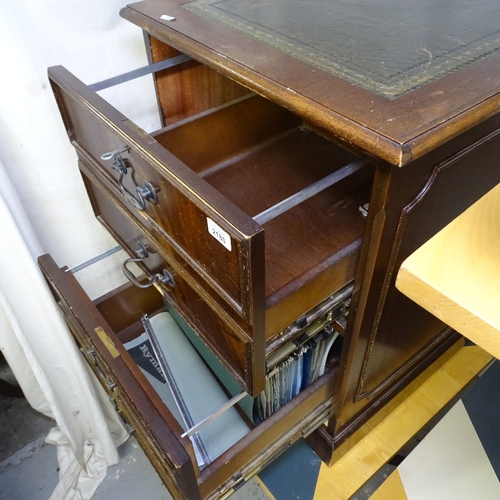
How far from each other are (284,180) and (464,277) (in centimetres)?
42

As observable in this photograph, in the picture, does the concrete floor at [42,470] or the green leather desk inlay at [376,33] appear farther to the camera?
the concrete floor at [42,470]

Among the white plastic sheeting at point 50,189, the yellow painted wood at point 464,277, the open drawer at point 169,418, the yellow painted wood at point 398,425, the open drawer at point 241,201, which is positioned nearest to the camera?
the yellow painted wood at point 464,277

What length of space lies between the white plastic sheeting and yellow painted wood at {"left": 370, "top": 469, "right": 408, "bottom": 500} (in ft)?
1.84

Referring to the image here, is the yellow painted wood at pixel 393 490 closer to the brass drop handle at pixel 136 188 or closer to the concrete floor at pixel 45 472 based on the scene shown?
the concrete floor at pixel 45 472

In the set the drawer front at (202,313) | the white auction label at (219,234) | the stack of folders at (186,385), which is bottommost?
the stack of folders at (186,385)

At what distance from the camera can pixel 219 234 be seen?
0.39m

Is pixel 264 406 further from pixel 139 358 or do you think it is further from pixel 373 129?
pixel 373 129

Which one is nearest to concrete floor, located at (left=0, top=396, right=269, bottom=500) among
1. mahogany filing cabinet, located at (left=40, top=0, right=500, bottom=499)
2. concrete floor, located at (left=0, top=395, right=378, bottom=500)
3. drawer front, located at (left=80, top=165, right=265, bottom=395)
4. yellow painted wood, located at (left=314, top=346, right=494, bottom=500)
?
concrete floor, located at (left=0, top=395, right=378, bottom=500)

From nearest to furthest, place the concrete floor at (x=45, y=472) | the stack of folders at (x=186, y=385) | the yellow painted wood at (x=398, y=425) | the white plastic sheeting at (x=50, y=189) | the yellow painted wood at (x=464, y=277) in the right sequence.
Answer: the yellow painted wood at (x=464, y=277) → the white plastic sheeting at (x=50, y=189) → the stack of folders at (x=186, y=385) → the yellow painted wood at (x=398, y=425) → the concrete floor at (x=45, y=472)

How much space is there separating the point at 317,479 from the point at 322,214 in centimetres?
54

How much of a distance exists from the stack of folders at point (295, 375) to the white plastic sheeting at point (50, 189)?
36 cm

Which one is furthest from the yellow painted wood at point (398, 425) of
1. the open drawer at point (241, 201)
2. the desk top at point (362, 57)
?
the desk top at point (362, 57)

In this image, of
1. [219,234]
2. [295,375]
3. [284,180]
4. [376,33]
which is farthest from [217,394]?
[376,33]

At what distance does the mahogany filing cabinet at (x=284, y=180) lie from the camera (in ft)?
1.37
